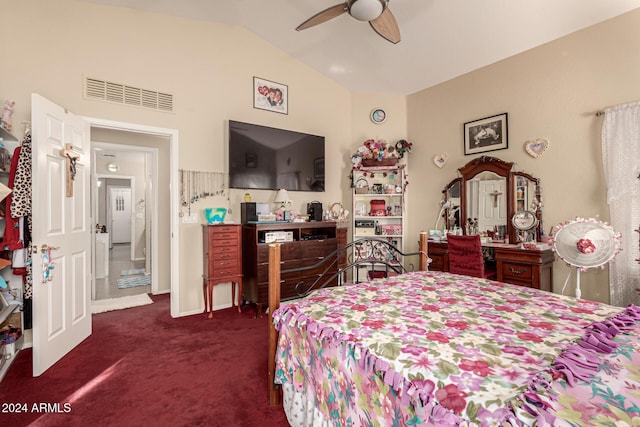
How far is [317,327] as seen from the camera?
1443 millimetres

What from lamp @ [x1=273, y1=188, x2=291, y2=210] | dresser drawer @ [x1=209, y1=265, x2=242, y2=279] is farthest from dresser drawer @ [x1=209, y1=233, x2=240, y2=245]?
lamp @ [x1=273, y1=188, x2=291, y2=210]

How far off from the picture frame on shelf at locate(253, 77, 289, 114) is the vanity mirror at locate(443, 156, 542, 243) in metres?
2.65

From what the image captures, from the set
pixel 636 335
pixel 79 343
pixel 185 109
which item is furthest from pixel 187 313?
pixel 636 335

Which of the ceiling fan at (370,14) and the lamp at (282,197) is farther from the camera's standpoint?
the lamp at (282,197)

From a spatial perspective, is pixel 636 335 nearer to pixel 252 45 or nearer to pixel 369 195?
pixel 369 195

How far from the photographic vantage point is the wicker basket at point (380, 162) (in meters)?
4.59

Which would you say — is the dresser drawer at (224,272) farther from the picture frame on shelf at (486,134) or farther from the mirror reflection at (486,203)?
the picture frame on shelf at (486,134)

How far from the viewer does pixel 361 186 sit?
477cm

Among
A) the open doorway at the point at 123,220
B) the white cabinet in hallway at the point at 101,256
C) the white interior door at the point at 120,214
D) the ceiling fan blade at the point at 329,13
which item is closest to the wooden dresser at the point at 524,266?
the ceiling fan blade at the point at 329,13

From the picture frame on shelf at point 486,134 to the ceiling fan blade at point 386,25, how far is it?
1.87 m

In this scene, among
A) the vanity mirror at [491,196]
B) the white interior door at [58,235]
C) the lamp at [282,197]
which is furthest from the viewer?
the lamp at [282,197]

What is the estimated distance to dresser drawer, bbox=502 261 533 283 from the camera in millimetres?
3229

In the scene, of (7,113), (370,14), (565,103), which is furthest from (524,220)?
(7,113)

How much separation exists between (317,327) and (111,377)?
6.24ft
